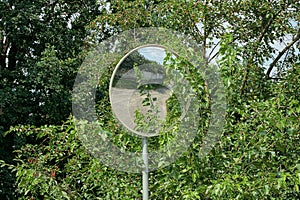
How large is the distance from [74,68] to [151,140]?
3803mm

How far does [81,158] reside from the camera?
2680mm

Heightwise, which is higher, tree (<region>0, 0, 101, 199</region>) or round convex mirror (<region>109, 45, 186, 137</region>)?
tree (<region>0, 0, 101, 199</region>)

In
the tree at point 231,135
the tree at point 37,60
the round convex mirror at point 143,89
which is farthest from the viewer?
the tree at point 37,60

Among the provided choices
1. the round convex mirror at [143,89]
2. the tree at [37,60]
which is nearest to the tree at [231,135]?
the round convex mirror at [143,89]

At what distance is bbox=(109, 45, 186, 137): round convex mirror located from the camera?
78.1 inches

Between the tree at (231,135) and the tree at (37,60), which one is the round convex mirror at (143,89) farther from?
Answer: the tree at (37,60)

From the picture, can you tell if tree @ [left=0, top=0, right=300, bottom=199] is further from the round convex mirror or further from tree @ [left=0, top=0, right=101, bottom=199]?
tree @ [left=0, top=0, right=101, bottom=199]

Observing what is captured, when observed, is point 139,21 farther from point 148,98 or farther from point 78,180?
point 148,98

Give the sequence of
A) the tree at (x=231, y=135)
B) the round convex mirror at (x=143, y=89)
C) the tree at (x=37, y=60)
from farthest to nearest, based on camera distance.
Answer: the tree at (x=37, y=60), the tree at (x=231, y=135), the round convex mirror at (x=143, y=89)

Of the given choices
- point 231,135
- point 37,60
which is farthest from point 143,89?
point 37,60

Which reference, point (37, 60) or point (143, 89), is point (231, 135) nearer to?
point (143, 89)

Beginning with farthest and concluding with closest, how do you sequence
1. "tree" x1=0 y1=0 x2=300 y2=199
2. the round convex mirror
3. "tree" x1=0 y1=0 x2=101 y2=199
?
1. "tree" x1=0 y1=0 x2=101 y2=199
2. "tree" x1=0 y1=0 x2=300 y2=199
3. the round convex mirror

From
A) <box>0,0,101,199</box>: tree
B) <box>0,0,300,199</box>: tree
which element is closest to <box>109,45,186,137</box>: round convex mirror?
<box>0,0,300,199</box>: tree

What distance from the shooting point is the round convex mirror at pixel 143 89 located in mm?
1984
